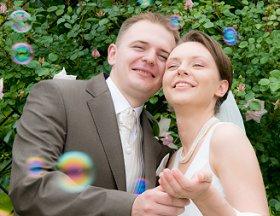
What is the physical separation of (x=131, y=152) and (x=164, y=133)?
0.68 m

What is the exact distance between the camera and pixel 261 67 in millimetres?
4145

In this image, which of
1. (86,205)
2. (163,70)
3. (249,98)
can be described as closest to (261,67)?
(249,98)

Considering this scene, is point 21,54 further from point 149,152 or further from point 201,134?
point 201,134

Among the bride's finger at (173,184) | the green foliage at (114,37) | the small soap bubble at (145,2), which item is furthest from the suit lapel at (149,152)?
the small soap bubble at (145,2)

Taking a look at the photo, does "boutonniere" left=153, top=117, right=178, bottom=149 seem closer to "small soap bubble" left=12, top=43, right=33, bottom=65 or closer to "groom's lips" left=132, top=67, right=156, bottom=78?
"groom's lips" left=132, top=67, right=156, bottom=78

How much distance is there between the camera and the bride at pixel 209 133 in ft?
8.06

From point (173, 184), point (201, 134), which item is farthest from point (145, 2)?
point (173, 184)

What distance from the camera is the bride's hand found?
77.5 inches

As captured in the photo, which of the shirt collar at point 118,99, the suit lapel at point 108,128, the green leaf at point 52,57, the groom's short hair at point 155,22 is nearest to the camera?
the suit lapel at point 108,128

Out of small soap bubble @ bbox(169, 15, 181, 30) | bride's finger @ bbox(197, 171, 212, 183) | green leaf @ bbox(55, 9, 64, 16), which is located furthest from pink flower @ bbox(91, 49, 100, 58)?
bride's finger @ bbox(197, 171, 212, 183)

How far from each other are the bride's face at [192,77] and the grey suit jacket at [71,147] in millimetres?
305

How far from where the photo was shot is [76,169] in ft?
8.71

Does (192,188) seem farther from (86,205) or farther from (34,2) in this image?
(34,2)

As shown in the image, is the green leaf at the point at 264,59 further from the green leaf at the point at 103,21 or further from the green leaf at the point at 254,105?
the green leaf at the point at 103,21
